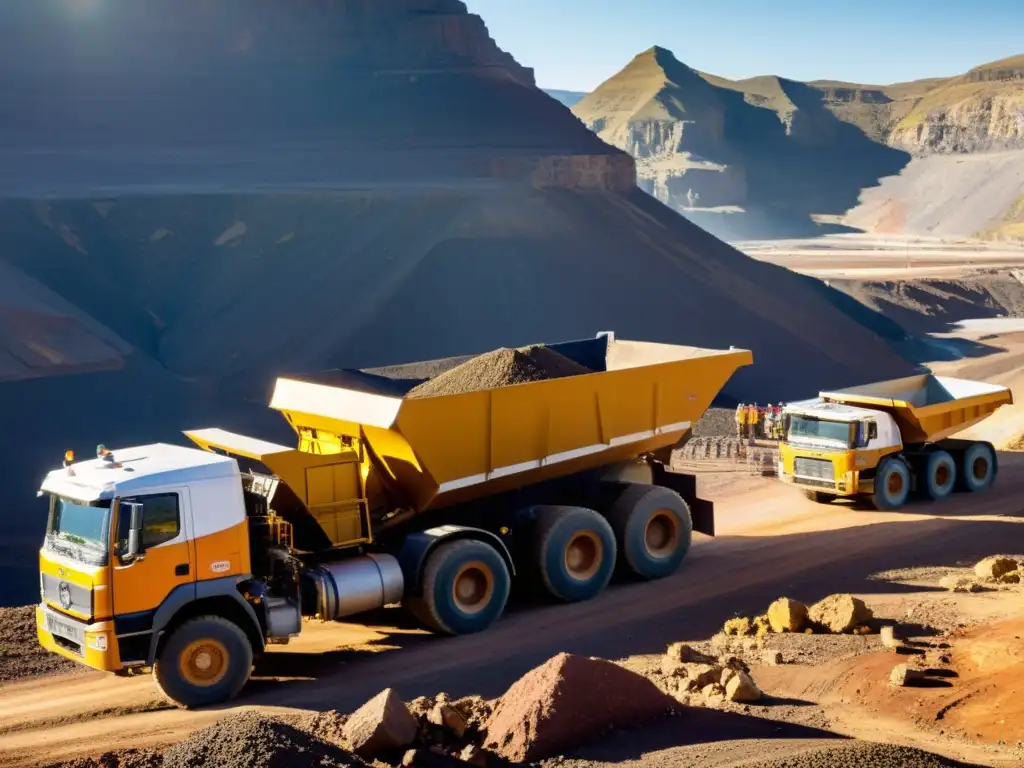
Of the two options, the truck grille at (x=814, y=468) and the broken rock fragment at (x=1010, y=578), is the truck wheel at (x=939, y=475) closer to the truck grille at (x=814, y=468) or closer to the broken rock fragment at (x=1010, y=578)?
the truck grille at (x=814, y=468)

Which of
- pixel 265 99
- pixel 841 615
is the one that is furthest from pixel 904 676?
pixel 265 99

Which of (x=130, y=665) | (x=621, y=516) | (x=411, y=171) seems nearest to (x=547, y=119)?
(x=411, y=171)

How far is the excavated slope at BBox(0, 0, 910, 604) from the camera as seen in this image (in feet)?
105

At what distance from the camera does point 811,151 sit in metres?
131

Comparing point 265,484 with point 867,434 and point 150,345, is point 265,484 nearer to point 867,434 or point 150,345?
point 867,434

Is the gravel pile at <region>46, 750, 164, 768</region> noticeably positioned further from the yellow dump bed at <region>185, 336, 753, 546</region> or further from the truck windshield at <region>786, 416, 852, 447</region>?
the truck windshield at <region>786, 416, 852, 447</region>

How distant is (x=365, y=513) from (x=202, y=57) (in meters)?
55.9

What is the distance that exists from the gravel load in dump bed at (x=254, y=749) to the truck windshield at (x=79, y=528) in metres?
2.27

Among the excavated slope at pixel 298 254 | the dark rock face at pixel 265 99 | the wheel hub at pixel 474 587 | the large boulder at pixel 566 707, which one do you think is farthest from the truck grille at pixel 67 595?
the dark rock face at pixel 265 99

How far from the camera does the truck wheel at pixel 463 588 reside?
11648 millimetres

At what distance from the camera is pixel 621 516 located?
44.7 feet

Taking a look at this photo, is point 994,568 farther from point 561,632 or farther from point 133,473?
point 133,473

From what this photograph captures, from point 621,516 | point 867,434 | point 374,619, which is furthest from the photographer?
point 867,434

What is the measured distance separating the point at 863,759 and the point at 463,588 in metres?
5.36
